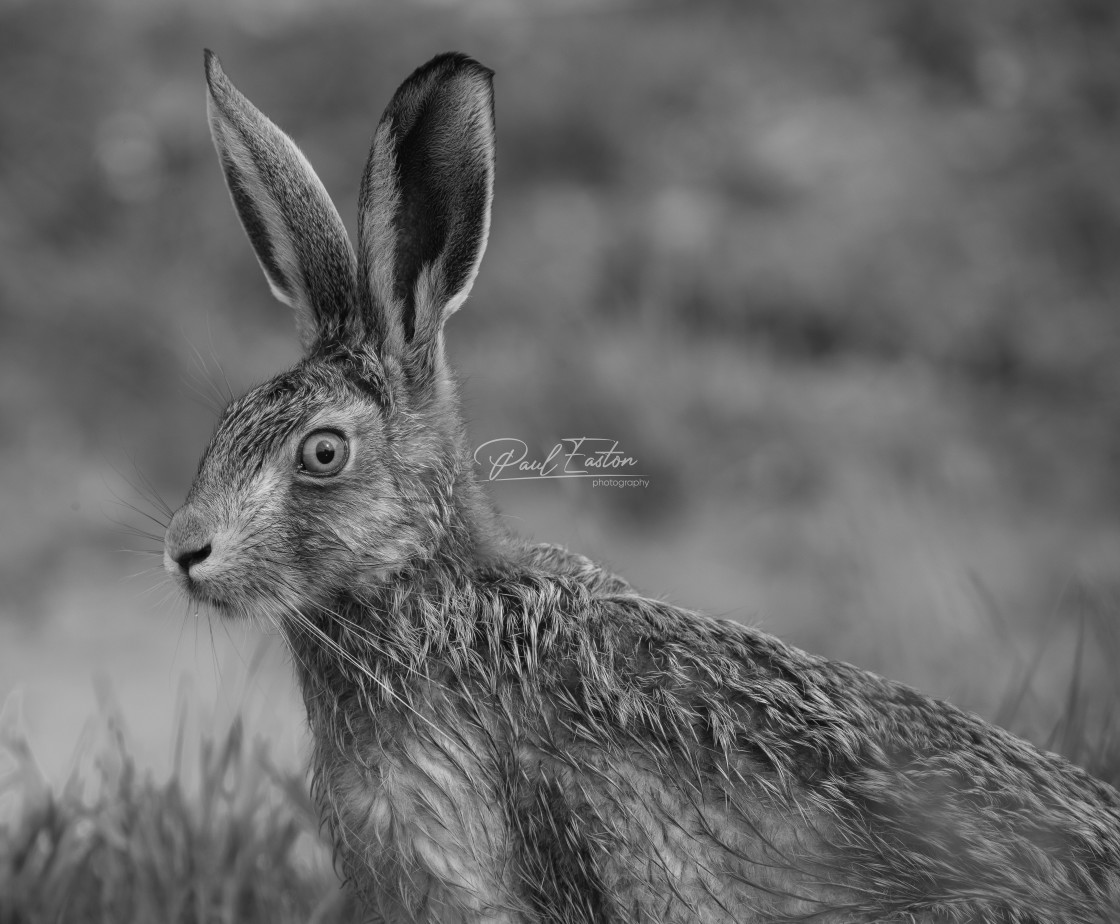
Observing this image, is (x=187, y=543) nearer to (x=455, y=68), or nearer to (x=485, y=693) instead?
(x=485, y=693)

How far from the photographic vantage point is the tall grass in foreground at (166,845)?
3.66 meters

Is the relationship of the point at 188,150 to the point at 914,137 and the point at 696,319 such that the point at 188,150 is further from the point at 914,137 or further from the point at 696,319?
the point at 914,137

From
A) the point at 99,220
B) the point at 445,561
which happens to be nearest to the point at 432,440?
the point at 445,561

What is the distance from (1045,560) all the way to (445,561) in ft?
11.7

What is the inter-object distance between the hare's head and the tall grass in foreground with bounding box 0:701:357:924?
3.69 ft

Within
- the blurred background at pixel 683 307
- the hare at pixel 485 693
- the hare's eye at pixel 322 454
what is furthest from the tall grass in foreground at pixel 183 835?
the hare's eye at pixel 322 454

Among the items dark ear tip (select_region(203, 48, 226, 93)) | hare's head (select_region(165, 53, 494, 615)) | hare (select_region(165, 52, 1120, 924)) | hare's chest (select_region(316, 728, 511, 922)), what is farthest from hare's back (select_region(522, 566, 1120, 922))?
dark ear tip (select_region(203, 48, 226, 93))

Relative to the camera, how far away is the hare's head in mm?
2961

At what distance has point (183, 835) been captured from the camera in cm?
384

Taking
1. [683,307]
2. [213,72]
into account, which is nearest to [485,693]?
[213,72]

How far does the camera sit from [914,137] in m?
7.75

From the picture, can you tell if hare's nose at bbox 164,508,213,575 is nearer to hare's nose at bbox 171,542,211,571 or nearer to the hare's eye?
hare's nose at bbox 171,542,211,571

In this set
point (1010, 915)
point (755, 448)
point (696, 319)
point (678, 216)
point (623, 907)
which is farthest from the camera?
point (678, 216)

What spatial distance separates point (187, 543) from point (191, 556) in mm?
31
